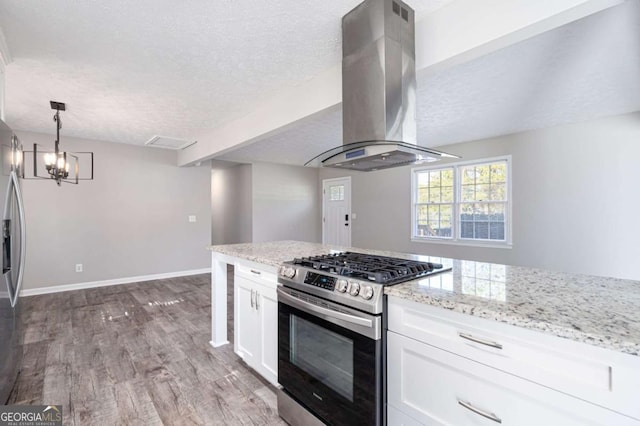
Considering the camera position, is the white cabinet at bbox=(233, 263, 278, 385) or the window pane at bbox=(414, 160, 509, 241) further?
the window pane at bbox=(414, 160, 509, 241)

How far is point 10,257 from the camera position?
1.94 m

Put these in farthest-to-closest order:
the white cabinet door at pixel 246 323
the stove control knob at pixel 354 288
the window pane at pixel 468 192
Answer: the window pane at pixel 468 192 < the white cabinet door at pixel 246 323 < the stove control knob at pixel 354 288

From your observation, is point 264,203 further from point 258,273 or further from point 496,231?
point 258,273

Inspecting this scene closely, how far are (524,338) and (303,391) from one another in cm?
120

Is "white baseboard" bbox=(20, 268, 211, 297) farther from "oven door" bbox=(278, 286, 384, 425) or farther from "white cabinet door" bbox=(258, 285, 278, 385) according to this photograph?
"oven door" bbox=(278, 286, 384, 425)

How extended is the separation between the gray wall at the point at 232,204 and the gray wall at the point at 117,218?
102 cm

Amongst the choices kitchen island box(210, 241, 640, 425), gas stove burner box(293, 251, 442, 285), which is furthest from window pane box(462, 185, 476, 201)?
gas stove burner box(293, 251, 442, 285)

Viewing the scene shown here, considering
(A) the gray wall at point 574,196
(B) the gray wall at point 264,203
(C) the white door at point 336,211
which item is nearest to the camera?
(A) the gray wall at point 574,196

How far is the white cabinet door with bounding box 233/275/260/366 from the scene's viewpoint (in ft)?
A: 7.42

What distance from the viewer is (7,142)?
1.89m

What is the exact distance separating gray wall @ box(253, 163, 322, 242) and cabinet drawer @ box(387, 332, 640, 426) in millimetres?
5869

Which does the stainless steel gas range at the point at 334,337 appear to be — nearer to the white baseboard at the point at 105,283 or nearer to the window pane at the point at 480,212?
the window pane at the point at 480,212

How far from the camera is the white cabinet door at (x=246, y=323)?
2262 millimetres

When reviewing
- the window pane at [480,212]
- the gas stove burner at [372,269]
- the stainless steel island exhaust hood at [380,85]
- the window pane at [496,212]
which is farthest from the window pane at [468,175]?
the gas stove burner at [372,269]
